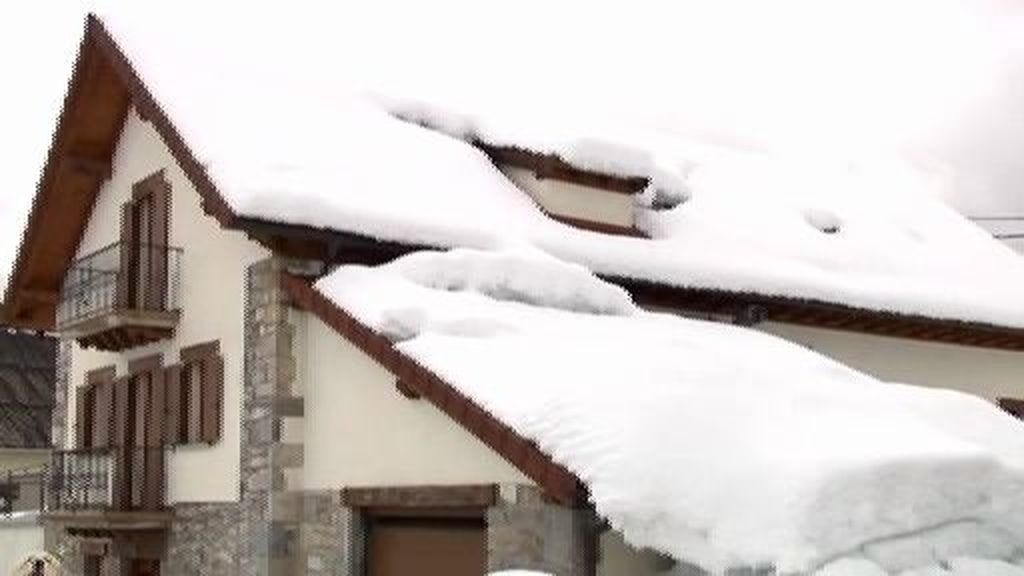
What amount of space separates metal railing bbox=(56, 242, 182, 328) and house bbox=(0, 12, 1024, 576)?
49 millimetres

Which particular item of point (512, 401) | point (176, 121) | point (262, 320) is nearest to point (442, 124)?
point (176, 121)

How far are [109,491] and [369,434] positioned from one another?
5397mm

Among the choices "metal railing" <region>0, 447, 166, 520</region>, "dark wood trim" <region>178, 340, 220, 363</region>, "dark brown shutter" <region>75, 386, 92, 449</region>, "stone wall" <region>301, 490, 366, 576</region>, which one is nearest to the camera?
"stone wall" <region>301, 490, 366, 576</region>

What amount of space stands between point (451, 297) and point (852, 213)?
38.5ft

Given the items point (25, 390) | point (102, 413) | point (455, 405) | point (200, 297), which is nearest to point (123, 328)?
point (200, 297)

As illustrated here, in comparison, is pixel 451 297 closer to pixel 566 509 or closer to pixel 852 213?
pixel 566 509

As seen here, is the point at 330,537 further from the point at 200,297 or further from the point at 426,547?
the point at 200,297

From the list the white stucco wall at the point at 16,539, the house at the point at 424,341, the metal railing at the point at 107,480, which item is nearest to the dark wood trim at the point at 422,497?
the house at the point at 424,341

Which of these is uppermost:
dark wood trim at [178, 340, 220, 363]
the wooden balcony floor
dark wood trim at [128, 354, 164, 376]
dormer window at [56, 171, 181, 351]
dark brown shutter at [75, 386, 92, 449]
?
dormer window at [56, 171, 181, 351]

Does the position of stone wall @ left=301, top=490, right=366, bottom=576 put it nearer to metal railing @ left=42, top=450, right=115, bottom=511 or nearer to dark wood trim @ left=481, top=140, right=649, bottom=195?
metal railing @ left=42, top=450, right=115, bottom=511

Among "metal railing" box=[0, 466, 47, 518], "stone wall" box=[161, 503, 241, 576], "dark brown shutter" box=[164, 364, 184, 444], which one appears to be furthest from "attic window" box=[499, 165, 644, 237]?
"metal railing" box=[0, 466, 47, 518]

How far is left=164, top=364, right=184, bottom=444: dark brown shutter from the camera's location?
15.2 metres

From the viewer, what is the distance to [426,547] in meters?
11.0

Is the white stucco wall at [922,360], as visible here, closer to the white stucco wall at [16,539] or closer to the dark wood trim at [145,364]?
the dark wood trim at [145,364]
